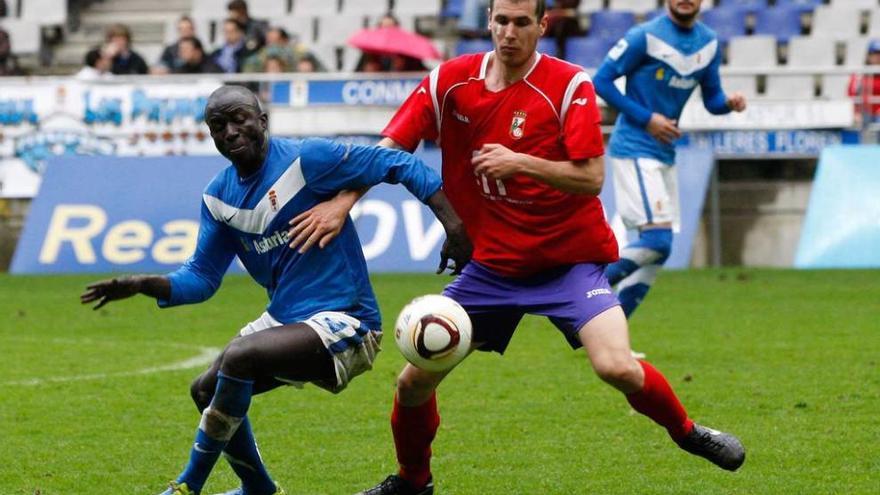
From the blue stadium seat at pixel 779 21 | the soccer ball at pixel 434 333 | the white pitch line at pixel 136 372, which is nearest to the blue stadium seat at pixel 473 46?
the blue stadium seat at pixel 779 21

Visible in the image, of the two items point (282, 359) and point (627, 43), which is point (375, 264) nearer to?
point (627, 43)

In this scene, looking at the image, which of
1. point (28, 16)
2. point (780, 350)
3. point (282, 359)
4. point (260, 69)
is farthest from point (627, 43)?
point (28, 16)

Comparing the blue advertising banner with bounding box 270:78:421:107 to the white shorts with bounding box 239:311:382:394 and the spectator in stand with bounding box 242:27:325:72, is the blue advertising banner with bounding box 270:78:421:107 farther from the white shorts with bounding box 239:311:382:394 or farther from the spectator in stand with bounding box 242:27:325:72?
the white shorts with bounding box 239:311:382:394

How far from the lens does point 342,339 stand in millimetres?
6141

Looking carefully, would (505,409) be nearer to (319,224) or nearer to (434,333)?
(434,333)

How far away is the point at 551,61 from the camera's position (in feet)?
20.9

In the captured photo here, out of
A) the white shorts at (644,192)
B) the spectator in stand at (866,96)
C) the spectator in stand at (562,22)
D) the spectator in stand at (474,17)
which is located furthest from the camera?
the spectator in stand at (474,17)

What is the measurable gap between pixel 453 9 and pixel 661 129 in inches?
482

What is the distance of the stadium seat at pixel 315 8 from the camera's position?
76.9ft

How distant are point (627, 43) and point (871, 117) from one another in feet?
24.9

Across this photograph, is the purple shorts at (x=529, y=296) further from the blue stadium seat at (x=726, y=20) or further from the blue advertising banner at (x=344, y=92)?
the blue stadium seat at (x=726, y=20)

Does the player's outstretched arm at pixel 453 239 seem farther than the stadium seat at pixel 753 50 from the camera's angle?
No

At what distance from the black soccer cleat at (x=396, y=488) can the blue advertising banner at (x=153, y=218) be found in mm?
9956

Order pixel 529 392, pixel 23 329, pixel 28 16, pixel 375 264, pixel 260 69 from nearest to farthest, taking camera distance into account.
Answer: pixel 529 392
pixel 23 329
pixel 375 264
pixel 260 69
pixel 28 16
